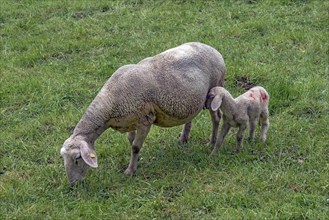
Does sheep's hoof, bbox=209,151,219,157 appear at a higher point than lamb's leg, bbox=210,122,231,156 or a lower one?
lower

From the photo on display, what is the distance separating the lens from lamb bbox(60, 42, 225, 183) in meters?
6.83

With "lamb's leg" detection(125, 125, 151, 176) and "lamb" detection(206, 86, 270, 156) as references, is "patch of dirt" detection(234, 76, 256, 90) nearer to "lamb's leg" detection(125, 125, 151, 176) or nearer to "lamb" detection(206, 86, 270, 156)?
"lamb" detection(206, 86, 270, 156)

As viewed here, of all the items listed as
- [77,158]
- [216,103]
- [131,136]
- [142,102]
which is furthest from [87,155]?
[216,103]

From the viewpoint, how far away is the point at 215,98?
708cm

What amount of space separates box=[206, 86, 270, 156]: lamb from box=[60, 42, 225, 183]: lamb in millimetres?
238

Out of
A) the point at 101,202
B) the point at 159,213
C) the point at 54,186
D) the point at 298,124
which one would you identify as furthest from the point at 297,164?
the point at 54,186

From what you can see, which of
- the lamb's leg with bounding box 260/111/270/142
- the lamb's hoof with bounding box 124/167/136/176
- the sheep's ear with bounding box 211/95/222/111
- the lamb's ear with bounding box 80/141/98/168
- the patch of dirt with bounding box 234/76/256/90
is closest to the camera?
the lamb's ear with bounding box 80/141/98/168

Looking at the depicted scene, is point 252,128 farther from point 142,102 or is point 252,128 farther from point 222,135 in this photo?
point 142,102

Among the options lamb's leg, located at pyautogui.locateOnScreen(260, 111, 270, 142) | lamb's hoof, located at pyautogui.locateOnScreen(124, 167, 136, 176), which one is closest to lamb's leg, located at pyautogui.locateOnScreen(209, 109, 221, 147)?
lamb's leg, located at pyautogui.locateOnScreen(260, 111, 270, 142)

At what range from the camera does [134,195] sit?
22.1 ft

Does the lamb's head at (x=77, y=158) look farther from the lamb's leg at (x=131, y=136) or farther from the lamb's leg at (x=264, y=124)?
the lamb's leg at (x=264, y=124)

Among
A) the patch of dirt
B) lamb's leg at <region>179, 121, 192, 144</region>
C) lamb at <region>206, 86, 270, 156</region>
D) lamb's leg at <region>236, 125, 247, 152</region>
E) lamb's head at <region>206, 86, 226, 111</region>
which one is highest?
lamb's head at <region>206, 86, 226, 111</region>

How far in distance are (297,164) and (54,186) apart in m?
2.66

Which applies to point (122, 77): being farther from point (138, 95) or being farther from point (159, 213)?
point (159, 213)
